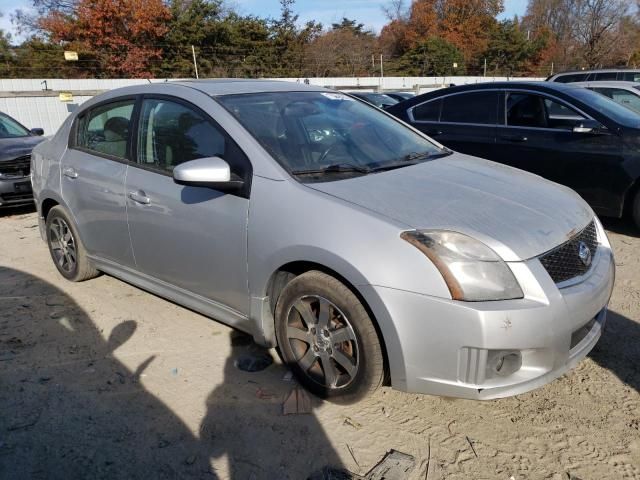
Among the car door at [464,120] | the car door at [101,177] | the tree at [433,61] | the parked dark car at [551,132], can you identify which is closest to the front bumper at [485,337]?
the car door at [101,177]

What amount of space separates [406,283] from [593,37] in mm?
57690

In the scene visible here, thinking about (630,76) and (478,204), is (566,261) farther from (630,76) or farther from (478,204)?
(630,76)

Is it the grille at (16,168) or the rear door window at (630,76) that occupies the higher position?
the rear door window at (630,76)

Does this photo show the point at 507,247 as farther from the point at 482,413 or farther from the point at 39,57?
the point at 39,57

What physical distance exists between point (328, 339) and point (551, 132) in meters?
4.16

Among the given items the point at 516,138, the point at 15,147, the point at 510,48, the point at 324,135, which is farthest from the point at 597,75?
the point at 510,48

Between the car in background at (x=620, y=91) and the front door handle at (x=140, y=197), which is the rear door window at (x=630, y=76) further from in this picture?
the front door handle at (x=140, y=197)

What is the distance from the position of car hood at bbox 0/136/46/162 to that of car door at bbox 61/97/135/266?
3603mm

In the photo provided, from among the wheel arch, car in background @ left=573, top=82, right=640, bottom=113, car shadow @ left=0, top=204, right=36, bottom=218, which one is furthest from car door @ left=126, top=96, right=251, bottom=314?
car in background @ left=573, top=82, right=640, bottom=113

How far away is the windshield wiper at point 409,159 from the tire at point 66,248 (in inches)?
103

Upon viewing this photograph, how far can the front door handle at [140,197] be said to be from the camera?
3.42m

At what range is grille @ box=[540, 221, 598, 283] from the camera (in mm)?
2426

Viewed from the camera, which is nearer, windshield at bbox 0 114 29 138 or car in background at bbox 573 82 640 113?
windshield at bbox 0 114 29 138

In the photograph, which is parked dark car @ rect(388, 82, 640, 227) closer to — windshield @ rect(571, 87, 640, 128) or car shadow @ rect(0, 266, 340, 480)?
windshield @ rect(571, 87, 640, 128)
